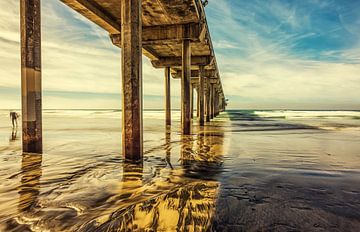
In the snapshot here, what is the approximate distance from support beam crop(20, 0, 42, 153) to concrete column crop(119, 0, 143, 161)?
2.41 meters

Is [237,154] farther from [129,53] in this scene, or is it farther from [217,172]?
[129,53]

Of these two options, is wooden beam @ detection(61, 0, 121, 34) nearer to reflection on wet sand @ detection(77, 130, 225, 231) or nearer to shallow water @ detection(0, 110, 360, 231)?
shallow water @ detection(0, 110, 360, 231)

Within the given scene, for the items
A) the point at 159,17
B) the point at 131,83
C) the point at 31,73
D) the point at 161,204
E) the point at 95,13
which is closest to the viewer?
the point at 161,204

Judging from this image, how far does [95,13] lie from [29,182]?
28.3ft

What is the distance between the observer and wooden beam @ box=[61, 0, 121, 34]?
29.8 feet

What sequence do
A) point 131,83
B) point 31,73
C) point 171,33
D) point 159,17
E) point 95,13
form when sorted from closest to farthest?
1. point 131,83
2. point 31,73
3. point 95,13
4. point 159,17
5. point 171,33

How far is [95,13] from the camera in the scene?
993 centimetres

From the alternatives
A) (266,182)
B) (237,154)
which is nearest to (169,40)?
(237,154)

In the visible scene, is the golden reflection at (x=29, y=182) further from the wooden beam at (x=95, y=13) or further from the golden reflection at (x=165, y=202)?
the wooden beam at (x=95, y=13)

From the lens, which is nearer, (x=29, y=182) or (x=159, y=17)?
(x=29, y=182)

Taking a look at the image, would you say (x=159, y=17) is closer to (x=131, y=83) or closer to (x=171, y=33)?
(x=171, y=33)

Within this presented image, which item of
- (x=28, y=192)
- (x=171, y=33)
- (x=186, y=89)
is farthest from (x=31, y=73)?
(x=186, y=89)

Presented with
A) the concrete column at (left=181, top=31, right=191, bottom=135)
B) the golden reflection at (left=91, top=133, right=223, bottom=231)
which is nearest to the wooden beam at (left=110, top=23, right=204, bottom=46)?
the concrete column at (left=181, top=31, right=191, bottom=135)

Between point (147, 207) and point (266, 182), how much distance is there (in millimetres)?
2182
